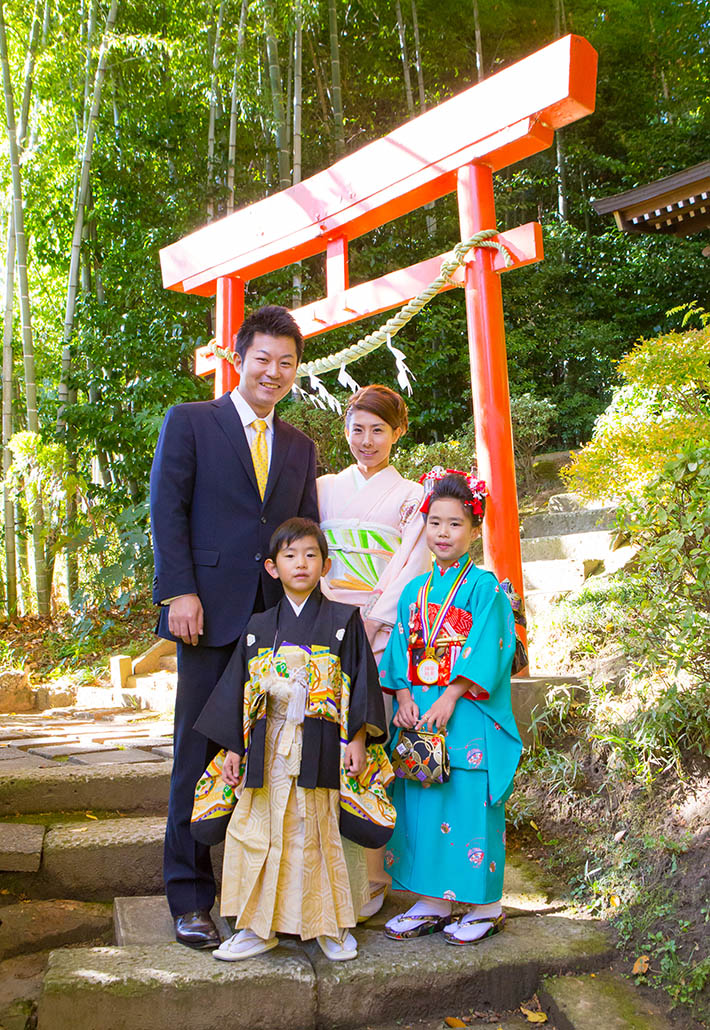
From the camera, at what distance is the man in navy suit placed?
2.29 metres

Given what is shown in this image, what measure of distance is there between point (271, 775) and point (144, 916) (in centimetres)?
63

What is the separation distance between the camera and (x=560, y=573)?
498 centimetres

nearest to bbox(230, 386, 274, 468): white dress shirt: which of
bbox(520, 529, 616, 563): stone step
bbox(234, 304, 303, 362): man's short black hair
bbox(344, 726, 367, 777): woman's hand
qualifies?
bbox(234, 304, 303, 362): man's short black hair

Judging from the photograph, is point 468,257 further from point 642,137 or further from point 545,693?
point 642,137

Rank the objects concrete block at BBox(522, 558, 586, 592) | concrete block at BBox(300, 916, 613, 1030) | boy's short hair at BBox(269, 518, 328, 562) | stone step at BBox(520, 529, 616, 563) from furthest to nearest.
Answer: stone step at BBox(520, 529, 616, 563)
concrete block at BBox(522, 558, 586, 592)
boy's short hair at BBox(269, 518, 328, 562)
concrete block at BBox(300, 916, 613, 1030)

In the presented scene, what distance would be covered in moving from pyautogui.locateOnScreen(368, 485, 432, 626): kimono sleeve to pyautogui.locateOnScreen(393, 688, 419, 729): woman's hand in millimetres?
238

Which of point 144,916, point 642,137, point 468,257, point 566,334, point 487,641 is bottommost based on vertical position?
point 144,916

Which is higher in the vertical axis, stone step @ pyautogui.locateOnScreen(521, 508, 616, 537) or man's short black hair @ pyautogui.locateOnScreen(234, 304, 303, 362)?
man's short black hair @ pyautogui.locateOnScreen(234, 304, 303, 362)

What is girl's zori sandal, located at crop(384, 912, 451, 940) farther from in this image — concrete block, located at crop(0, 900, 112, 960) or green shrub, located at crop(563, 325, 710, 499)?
green shrub, located at crop(563, 325, 710, 499)

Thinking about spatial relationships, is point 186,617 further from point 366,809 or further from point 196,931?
point 196,931

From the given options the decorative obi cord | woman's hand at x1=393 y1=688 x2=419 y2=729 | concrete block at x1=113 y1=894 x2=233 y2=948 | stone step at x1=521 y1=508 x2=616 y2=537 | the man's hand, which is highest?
stone step at x1=521 y1=508 x2=616 y2=537

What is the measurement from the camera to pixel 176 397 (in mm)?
8148

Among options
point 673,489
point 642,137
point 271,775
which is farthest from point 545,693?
point 642,137

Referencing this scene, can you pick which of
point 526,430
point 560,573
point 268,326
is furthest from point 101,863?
point 526,430
